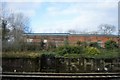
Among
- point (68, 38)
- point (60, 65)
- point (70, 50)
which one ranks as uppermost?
point (68, 38)

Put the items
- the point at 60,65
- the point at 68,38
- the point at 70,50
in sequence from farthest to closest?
the point at 68,38, the point at 70,50, the point at 60,65

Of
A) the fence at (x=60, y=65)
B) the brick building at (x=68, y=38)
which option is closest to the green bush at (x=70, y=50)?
the brick building at (x=68, y=38)

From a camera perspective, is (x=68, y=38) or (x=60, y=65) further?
(x=68, y=38)

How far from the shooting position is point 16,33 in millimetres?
9578

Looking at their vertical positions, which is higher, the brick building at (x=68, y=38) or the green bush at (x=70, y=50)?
the brick building at (x=68, y=38)

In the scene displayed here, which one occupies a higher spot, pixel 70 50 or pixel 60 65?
pixel 70 50

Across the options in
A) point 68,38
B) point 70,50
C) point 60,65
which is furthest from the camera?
point 68,38

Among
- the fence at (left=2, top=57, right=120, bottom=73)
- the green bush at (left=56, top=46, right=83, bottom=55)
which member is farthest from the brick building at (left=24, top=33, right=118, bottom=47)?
the fence at (left=2, top=57, right=120, bottom=73)

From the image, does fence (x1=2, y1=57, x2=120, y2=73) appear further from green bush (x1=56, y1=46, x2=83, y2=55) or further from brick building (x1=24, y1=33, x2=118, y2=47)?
brick building (x1=24, y1=33, x2=118, y2=47)

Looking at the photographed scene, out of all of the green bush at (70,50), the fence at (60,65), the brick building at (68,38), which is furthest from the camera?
the brick building at (68,38)

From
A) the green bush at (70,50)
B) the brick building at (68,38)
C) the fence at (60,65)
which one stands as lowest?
the fence at (60,65)

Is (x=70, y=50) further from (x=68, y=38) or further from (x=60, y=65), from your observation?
(x=60, y=65)

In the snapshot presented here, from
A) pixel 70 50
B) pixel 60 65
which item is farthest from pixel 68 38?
pixel 60 65

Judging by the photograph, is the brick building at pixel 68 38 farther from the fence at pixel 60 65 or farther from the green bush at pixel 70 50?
the fence at pixel 60 65
